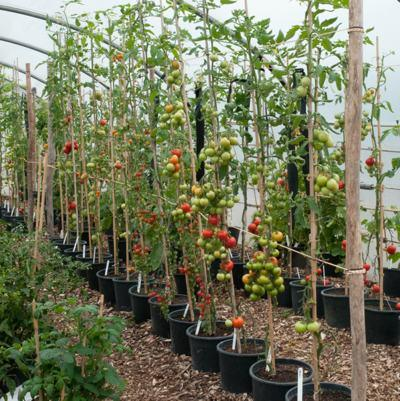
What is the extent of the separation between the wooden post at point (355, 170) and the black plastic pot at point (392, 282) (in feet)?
8.23

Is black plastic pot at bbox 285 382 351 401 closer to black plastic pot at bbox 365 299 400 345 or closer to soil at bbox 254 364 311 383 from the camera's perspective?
soil at bbox 254 364 311 383

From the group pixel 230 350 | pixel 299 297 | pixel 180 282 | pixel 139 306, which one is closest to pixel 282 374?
pixel 230 350

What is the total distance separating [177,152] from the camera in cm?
320

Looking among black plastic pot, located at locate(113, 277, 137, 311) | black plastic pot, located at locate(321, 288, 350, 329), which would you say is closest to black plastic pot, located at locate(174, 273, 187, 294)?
black plastic pot, located at locate(113, 277, 137, 311)

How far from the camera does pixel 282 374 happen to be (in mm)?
2775

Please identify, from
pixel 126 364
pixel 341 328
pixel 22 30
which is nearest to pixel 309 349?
pixel 341 328

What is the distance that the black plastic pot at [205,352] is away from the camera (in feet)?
10.6

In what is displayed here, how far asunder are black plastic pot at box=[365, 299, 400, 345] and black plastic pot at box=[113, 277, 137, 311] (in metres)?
1.81

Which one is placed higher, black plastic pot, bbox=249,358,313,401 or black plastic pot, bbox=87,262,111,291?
black plastic pot, bbox=87,262,111,291

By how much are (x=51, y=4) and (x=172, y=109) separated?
5226mm

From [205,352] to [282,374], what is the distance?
0.59m

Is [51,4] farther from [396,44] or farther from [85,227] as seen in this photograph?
[396,44]

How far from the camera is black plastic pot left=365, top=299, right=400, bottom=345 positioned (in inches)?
132

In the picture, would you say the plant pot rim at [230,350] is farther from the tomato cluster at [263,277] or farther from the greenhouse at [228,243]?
the tomato cluster at [263,277]
